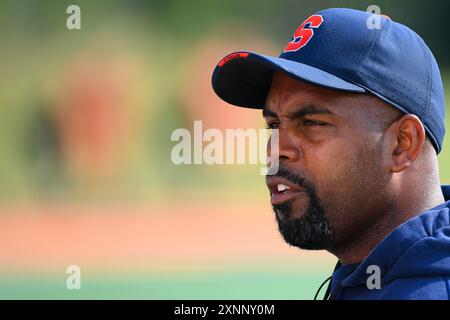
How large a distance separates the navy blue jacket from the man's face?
0.09 meters

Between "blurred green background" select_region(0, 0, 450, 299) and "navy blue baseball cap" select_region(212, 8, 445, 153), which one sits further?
"blurred green background" select_region(0, 0, 450, 299)

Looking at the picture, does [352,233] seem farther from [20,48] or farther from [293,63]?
[20,48]

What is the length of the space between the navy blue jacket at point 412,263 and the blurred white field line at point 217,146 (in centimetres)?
254

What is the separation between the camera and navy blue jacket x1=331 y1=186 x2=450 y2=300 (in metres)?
1.13

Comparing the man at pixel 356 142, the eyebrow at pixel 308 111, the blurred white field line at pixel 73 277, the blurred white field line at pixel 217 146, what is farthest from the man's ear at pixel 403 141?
the blurred white field line at pixel 73 277

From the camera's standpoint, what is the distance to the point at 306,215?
1.31 meters

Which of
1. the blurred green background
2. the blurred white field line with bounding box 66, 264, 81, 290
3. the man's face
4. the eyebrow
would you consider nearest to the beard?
the man's face

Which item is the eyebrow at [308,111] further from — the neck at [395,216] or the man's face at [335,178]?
the neck at [395,216]

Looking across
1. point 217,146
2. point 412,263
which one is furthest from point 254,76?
point 217,146

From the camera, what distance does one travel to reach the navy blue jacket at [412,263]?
1132 millimetres

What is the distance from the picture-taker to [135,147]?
493 cm

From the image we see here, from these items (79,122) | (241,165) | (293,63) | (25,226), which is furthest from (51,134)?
(293,63)

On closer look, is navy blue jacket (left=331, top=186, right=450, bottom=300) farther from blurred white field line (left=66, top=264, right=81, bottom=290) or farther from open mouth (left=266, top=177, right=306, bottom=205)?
blurred white field line (left=66, top=264, right=81, bottom=290)

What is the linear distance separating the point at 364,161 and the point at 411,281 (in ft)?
0.82
